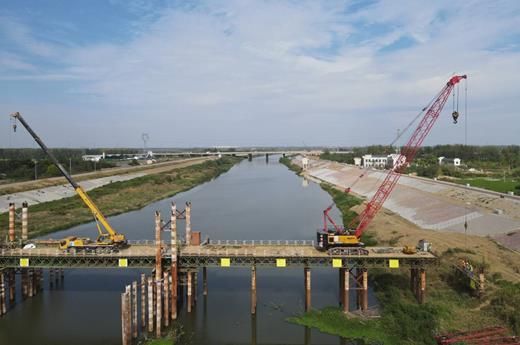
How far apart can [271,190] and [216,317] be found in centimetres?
8752

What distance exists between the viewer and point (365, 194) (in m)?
101

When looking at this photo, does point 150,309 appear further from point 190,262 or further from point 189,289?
point 190,262

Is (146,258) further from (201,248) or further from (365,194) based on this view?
(365,194)

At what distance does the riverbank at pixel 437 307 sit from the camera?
29.4m

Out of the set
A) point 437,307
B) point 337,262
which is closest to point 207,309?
point 337,262

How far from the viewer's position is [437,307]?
31.8 m

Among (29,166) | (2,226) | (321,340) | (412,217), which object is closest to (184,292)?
(321,340)

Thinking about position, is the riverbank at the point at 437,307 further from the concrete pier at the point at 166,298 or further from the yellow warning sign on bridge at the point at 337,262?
the concrete pier at the point at 166,298

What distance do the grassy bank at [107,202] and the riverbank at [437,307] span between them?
4505 cm

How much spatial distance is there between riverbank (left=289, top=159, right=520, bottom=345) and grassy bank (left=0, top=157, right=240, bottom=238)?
4505 cm

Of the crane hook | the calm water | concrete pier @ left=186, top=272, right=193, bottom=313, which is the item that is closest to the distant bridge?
concrete pier @ left=186, top=272, right=193, bottom=313

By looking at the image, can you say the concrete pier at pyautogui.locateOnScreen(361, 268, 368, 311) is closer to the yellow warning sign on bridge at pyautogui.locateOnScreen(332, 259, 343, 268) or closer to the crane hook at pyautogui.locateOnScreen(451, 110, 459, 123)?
the yellow warning sign on bridge at pyautogui.locateOnScreen(332, 259, 343, 268)

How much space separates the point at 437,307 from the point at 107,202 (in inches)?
2876

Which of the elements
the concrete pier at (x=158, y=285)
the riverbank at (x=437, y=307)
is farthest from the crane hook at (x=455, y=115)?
the concrete pier at (x=158, y=285)
